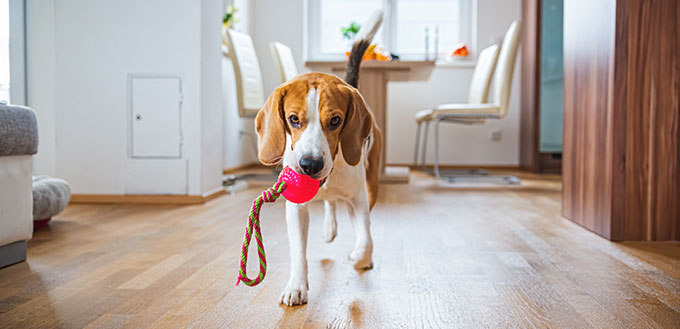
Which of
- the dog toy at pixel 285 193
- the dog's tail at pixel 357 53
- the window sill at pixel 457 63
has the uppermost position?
the window sill at pixel 457 63

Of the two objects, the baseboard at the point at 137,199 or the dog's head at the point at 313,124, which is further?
the baseboard at the point at 137,199

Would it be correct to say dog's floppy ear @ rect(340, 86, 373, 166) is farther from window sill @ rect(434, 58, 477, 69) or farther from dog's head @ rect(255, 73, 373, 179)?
window sill @ rect(434, 58, 477, 69)

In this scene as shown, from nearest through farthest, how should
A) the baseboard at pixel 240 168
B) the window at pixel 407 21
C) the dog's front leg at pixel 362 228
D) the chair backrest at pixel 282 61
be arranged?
the dog's front leg at pixel 362 228, the chair backrest at pixel 282 61, the baseboard at pixel 240 168, the window at pixel 407 21

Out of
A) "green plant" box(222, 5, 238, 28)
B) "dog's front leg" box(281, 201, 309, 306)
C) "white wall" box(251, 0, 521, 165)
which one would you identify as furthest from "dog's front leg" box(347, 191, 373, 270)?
"white wall" box(251, 0, 521, 165)

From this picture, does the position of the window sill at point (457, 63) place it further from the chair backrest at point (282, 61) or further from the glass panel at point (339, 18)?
the chair backrest at point (282, 61)

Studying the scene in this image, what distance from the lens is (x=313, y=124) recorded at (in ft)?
3.78

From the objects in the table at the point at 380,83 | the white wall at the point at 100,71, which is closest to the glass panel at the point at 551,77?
the table at the point at 380,83

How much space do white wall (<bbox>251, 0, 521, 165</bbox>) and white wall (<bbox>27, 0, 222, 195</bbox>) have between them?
10.2 ft

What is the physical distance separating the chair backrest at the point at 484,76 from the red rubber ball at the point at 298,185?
11.6ft

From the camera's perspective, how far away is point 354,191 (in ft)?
4.69

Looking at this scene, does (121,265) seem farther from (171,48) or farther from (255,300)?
(171,48)

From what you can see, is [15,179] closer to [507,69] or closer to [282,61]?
[282,61]

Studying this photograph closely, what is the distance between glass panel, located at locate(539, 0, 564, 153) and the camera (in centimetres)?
514

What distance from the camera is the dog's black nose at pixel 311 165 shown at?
3.62 feet
